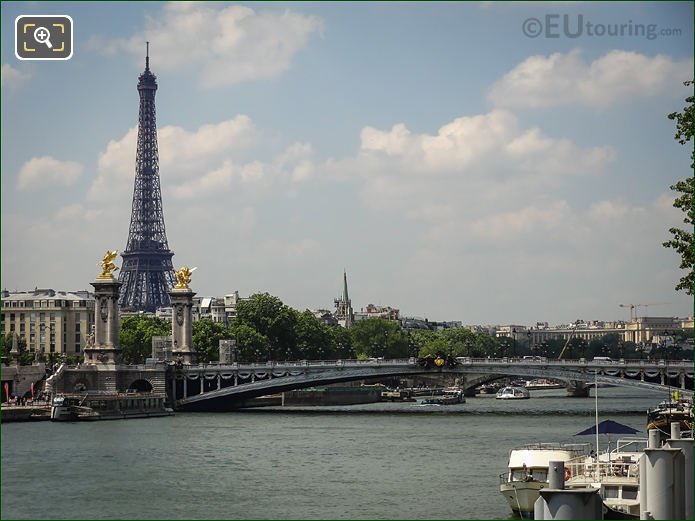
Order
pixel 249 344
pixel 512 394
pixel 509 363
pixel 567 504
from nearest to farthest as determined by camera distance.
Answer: pixel 567 504 → pixel 509 363 → pixel 249 344 → pixel 512 394

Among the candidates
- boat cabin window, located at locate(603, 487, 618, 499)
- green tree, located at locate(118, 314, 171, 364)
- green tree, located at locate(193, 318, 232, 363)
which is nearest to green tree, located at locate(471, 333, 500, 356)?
green tree, located at locate(193, 318, 232, 363)

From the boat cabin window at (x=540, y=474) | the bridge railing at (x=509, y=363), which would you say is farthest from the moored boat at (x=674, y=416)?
the boat cabin window at (x=540, y=474)

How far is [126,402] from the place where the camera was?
2638 inches

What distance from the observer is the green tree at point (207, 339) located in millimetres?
89562

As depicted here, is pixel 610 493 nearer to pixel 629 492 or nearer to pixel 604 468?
pixel 629 492

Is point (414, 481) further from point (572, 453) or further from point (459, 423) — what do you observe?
point (459, 423)

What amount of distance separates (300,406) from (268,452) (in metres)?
43.3

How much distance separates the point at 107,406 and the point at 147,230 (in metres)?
76.4

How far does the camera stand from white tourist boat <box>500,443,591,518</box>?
96.0 feet

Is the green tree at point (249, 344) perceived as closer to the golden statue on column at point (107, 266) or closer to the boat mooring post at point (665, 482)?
the golden statue on column at point (107, 266)

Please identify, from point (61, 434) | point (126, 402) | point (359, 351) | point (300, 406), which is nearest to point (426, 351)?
point (359, 351)

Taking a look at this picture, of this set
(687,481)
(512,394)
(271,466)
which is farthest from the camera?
(512,394)

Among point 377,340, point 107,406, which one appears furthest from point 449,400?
point 377,340

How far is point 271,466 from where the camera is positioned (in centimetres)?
4097
